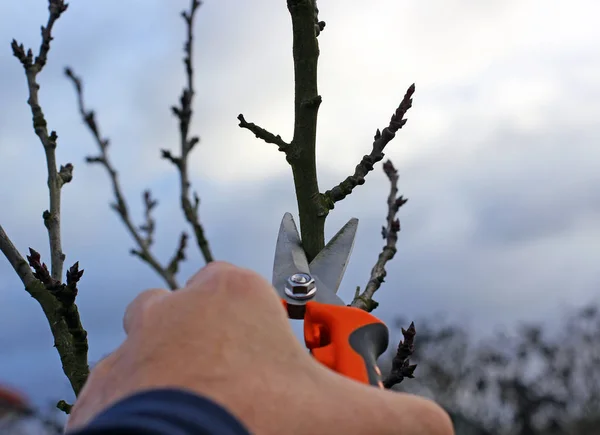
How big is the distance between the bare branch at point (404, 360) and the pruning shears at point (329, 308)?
547 mm

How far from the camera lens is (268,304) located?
3.76 feet

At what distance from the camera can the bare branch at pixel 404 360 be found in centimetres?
265

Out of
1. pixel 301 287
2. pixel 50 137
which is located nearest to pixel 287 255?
pixel 301 287

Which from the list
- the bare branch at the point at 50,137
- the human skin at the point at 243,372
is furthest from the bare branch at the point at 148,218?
the human skin at the point at 243,372

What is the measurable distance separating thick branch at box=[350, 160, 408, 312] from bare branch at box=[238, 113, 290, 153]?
2.62 feet

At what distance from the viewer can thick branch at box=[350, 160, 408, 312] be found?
300cm

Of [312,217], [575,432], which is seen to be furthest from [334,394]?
[575,432]

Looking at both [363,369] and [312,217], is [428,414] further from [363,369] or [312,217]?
[312,217]

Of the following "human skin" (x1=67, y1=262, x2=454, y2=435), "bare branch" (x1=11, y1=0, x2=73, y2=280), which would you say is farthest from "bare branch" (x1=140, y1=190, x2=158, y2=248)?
"human skin" (x1=67, y1=262, x2=454, y2=435)

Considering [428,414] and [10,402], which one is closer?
[10,402]

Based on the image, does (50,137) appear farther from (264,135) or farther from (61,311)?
(264,135)

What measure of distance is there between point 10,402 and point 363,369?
88 centimetres

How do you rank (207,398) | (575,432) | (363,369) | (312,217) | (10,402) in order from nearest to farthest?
(10,402) < (207,398) < (363,369) < (312,217) < (575,432)

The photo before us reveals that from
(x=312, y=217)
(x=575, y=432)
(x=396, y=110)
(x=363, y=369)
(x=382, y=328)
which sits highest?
(x=575, y=432)
